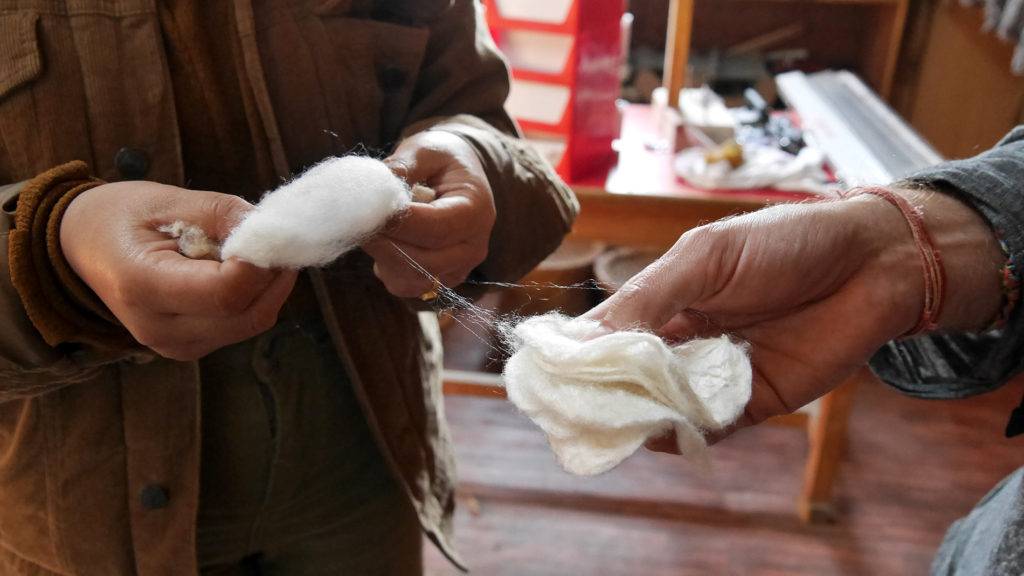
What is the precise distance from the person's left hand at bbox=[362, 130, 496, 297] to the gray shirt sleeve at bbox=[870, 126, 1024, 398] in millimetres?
415

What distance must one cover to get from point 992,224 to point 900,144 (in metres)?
0.83

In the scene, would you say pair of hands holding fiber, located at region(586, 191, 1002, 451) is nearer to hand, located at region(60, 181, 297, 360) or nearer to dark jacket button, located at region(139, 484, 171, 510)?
hand, located at region(60, 181, 297, 360)

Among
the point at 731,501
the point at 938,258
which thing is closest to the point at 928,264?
the point at 938,258

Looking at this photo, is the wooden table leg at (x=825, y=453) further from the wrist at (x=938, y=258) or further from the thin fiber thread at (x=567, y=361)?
the thin fiber thread at (x=567, y=361)

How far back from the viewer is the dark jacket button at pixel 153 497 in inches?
26.6

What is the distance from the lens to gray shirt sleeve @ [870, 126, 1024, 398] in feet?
1.96

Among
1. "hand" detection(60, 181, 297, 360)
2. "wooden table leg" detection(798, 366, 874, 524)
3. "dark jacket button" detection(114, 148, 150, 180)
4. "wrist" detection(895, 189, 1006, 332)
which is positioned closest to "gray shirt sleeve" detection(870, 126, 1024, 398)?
"wrist" detection(895, 189, 1006, 332)

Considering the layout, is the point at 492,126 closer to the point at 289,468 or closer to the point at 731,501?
the point at 289,468

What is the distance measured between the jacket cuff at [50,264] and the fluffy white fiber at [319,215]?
0.13m

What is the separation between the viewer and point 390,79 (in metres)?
0.73

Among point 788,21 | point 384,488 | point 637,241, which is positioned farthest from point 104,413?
point 788,21

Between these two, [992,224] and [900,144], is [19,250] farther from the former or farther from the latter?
[900,144]

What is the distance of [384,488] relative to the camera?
33.0 inches

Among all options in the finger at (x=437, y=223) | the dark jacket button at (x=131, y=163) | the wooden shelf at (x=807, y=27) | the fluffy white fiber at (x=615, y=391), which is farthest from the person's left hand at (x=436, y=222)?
the wooden shelf at (x=807, y=27)
